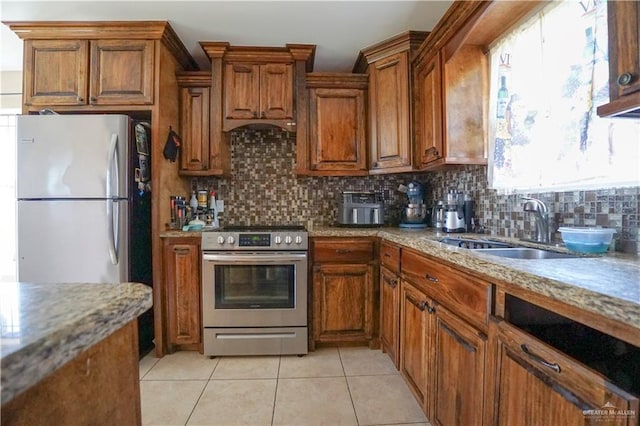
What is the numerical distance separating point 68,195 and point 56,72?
97cm

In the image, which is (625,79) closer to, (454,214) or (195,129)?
(454,214)

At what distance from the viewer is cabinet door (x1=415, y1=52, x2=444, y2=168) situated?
1949mm

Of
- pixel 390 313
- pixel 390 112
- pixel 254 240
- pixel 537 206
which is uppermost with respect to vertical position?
pixel 390 112

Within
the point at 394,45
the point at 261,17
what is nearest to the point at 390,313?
the point at 394,45

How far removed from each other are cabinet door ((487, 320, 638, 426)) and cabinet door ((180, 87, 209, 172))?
2.35 m

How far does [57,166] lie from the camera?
195cm

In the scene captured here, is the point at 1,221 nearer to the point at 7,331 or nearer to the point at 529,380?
the point at 7,331

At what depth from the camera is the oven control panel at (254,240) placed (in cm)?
216

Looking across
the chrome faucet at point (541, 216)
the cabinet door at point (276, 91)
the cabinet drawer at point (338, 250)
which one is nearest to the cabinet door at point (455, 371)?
the chrome faucet at point (541, 216)

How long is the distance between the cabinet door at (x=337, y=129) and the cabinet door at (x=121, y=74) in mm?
1264

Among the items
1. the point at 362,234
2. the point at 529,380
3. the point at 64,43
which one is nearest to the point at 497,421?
the point at 529,380

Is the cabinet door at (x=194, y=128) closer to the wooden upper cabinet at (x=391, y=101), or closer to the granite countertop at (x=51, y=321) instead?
the wooden upper cabinet at (x=391, y=101)

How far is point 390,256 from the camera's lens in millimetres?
1985

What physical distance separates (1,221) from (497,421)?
415 cm
